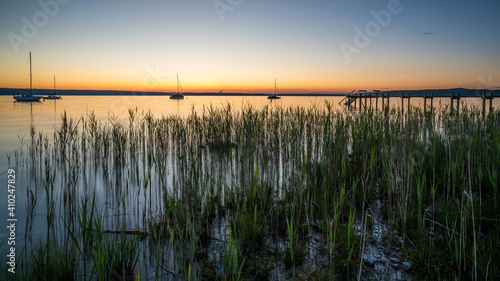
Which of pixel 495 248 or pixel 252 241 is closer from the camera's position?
pixel 495 248

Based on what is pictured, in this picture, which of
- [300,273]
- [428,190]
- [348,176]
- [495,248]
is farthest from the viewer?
[348,176]

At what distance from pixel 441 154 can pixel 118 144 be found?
24.5 feet

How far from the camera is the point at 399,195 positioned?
3.19 metres

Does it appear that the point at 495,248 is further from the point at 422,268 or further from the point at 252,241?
the point at 252,241

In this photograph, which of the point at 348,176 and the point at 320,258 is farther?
the point at 348,176

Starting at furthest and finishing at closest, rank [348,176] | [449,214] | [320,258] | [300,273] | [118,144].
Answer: [118,144], [348,176], [449,214], [320,258], [300,273]

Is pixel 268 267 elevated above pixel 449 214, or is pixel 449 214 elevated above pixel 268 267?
pixel 449 214

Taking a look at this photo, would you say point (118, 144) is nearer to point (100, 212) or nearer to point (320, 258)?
point (100, 212)

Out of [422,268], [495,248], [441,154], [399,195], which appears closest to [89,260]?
[422,268]

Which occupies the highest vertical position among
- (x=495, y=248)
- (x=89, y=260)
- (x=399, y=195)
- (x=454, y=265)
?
(x=399, y=195)

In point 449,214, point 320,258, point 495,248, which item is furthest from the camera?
point 449,214

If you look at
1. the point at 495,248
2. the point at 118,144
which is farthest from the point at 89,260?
the point at 118,144

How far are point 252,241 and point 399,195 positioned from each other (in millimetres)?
1845

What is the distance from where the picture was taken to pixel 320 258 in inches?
112
